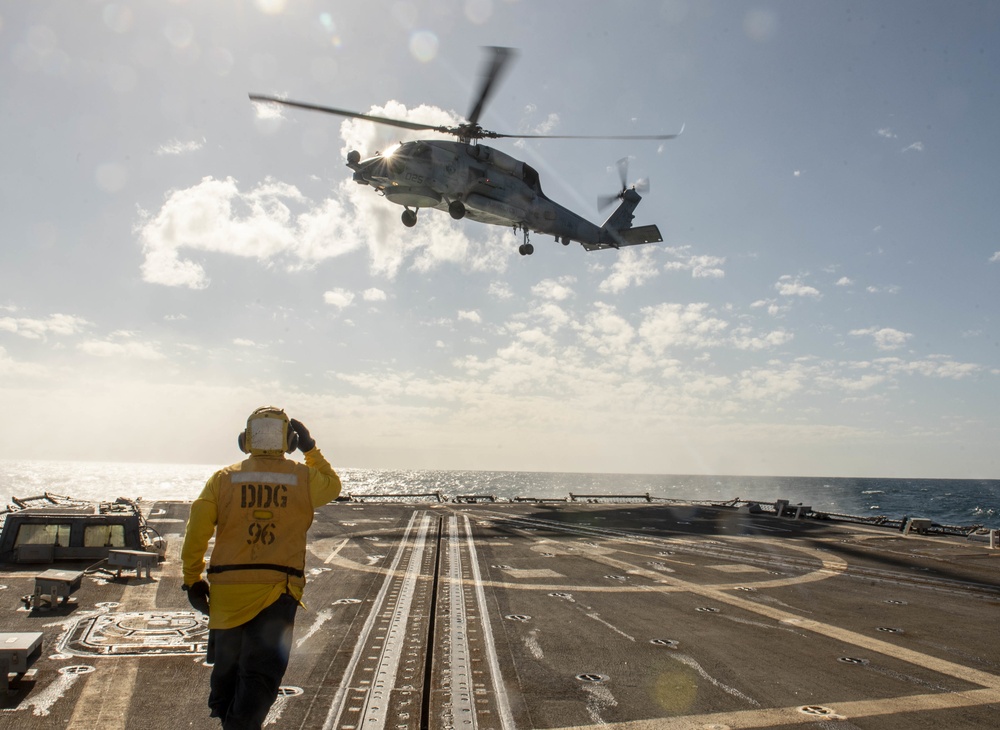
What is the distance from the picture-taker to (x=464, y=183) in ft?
97.7

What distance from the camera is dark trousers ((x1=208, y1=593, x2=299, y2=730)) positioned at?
4.44 m

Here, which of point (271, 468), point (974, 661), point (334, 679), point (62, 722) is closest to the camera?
point (271, 468)

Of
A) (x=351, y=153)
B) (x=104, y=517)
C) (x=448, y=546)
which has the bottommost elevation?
(x=448, y=546)

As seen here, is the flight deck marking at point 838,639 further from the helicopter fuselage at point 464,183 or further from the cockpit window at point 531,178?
the cockpit window at point 531,178

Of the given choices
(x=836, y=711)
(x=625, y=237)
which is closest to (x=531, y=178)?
(x=625, y=237)

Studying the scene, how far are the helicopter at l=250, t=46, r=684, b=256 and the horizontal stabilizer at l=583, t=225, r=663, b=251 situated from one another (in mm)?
3456

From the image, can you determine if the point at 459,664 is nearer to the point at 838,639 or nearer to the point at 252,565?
the point at 252,565

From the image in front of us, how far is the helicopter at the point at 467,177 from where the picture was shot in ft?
90.0

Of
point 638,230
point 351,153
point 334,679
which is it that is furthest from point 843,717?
point 638,230

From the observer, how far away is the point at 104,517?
15.4 m

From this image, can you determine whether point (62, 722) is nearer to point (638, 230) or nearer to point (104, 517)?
point (104, 517)

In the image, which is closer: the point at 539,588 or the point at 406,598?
the point at 406,598

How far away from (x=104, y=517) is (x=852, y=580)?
19.4 meters

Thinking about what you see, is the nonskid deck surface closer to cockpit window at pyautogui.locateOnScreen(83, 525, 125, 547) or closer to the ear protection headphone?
cockpit window at pyautogui.locateOnScreen(83, 525, 125, 547)
